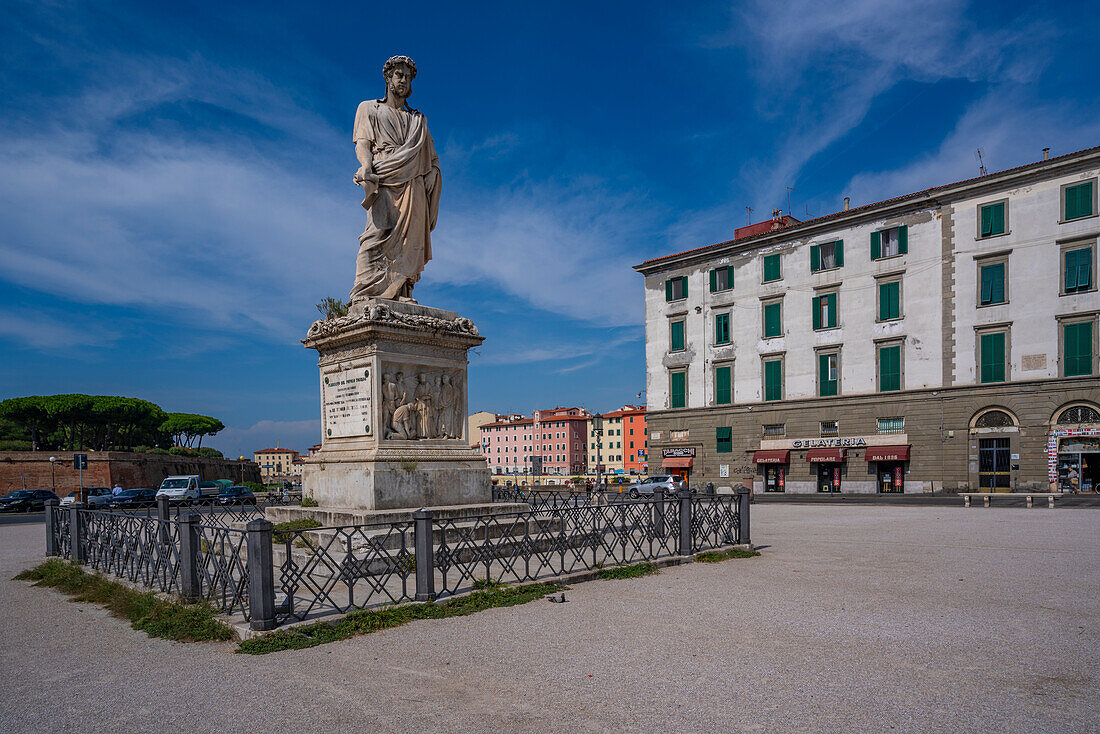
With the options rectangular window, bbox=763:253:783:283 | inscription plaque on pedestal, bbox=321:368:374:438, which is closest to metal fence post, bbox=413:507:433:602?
inscription plaque on pedestal, bbox=321:368:374:438

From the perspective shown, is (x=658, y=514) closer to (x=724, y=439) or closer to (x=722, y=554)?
(x=722, y=554)

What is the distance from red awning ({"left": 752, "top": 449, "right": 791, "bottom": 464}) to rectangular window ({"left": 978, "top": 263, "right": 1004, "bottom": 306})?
1185 cm

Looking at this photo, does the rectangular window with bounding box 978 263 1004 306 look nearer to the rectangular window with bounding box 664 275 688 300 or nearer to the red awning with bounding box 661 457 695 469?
the rectangular window with bounding box 664 275 688 300

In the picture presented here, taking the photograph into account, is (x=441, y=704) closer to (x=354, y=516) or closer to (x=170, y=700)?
(x=170, y=700)

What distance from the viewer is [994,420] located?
31.1 m

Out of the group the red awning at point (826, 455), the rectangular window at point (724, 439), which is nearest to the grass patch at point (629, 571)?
the red awning at point (826, 455)

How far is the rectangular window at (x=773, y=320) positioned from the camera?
126 feet

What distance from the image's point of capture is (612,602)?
7.41 metres

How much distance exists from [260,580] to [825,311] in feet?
118

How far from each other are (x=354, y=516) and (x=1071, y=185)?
33800 millimetres

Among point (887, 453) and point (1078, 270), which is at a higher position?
point (1078, 270)

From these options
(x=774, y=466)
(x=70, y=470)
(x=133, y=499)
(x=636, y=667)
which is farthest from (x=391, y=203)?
(x=70, y=470)

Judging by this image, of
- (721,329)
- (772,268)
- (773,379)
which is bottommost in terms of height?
(773,379)

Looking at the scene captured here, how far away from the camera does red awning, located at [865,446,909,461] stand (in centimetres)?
3316
